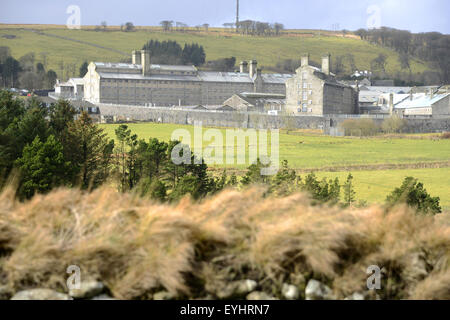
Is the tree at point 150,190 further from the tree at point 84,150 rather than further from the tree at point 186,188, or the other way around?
the tree at point 84,150

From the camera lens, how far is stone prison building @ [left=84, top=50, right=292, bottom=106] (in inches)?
4363

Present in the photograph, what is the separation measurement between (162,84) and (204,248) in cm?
11094

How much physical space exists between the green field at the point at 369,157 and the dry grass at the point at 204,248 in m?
24.3

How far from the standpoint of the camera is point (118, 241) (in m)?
6.57

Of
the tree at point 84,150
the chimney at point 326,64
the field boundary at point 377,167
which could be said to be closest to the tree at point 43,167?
the tree at point 84,150

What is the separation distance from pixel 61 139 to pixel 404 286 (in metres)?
25.2

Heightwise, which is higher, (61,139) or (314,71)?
(314,71)

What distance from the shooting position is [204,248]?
6766mm

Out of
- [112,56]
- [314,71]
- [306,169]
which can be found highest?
[112,56]

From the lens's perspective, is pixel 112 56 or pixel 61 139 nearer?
pixel 61 139

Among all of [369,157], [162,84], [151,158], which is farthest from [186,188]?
→ [162,84]

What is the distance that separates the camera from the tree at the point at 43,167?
789 inches
